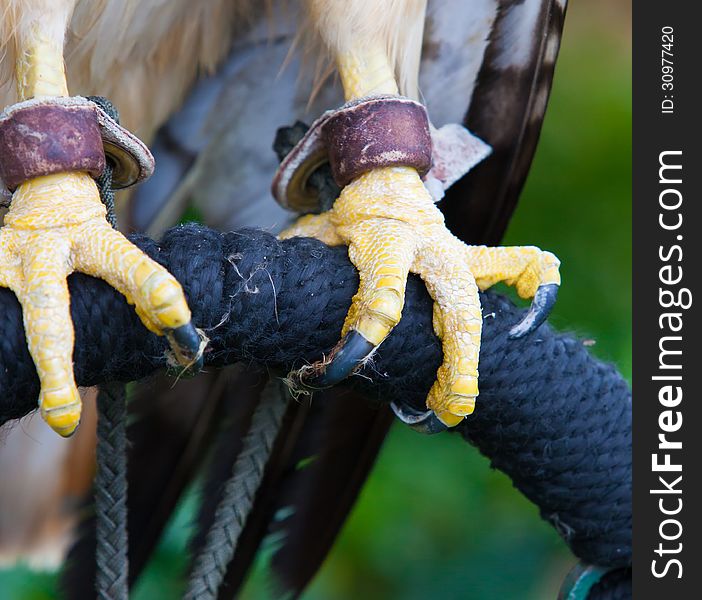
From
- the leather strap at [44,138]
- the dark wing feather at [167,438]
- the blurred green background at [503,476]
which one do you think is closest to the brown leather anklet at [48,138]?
the leather strap at [44,138]

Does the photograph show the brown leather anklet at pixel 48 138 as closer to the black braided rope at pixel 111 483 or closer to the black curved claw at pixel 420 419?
the black braided rope at pixel 111 483

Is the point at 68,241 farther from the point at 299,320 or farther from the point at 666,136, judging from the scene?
the point at 666,136

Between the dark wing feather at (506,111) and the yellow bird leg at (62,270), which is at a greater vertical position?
the dark wing feather at (506,111)

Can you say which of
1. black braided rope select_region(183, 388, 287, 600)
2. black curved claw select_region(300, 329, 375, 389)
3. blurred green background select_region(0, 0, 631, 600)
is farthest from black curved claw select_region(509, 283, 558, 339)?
blurred green background select_region(0, 0, 631, 600)

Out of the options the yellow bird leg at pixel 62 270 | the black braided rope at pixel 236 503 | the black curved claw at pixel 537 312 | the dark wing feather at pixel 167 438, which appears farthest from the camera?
the dark wing feather at pixel 167 438

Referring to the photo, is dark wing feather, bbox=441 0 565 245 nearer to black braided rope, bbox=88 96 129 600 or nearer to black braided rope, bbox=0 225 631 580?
black braided rope, bbox=0 225 631 580

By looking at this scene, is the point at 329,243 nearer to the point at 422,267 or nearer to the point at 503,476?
the point at 422,267

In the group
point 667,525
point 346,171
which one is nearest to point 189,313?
point 346,171
